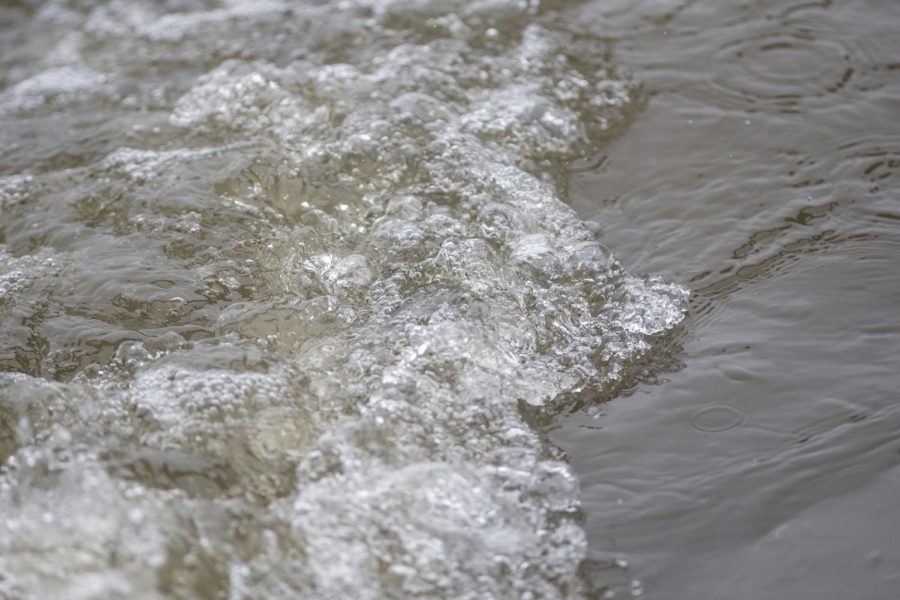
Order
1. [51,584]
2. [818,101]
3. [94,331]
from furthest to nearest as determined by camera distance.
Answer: [818,101], [94,331], [51,584]

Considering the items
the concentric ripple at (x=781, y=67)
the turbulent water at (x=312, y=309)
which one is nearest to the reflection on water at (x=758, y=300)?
the concentric ripple at (x=781, y=67)

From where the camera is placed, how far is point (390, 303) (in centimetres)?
253

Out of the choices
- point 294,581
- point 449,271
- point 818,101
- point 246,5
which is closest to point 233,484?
point 294,581

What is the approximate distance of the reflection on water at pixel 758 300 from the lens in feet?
6.27

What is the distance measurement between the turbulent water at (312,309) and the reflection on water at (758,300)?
0.12 meters

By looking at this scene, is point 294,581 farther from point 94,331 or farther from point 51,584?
point 94,331

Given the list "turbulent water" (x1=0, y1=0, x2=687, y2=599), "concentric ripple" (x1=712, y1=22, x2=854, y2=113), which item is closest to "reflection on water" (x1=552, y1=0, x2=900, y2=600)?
"concentric ripple" (x1=712, y1=22, x2=854, y2=113)

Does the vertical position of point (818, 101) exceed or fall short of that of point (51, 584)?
it exceeds it

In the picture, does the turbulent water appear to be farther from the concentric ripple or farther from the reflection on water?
the concentric ripple

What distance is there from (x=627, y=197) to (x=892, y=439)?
1.14m

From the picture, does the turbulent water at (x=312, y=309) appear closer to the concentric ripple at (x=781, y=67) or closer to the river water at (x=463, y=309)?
the river water at (x=463, y=309)

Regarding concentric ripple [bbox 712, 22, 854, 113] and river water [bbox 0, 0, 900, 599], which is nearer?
river water [bbox 0, 0, 900, 599]

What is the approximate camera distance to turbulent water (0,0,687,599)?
1917 mm

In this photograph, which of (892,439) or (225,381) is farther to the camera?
(225,381)
